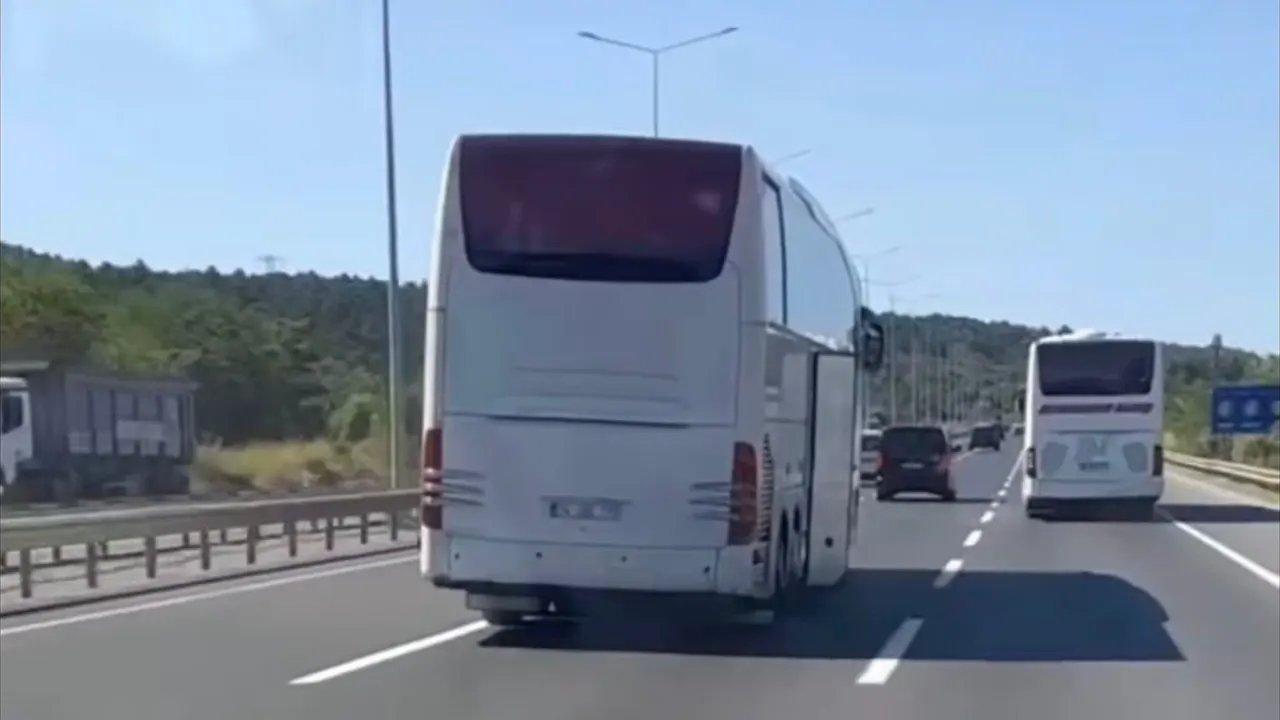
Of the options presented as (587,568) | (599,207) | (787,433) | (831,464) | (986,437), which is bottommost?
(986,437)

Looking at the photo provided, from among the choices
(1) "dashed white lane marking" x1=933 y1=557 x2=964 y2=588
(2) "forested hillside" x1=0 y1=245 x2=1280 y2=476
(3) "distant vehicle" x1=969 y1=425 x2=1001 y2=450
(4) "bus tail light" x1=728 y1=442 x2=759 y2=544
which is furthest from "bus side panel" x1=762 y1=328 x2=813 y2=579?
(3) "distant vehicle" x1=969 y1=425 x2=1001 y2=450

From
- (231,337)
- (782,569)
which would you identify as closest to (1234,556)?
(782,569)

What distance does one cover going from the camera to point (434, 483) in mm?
17078

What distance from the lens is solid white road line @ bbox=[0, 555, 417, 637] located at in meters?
19.4

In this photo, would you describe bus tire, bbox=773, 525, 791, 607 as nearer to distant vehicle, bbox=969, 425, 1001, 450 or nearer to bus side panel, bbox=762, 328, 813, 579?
bus side panel, bbox=762, 328, 813, 579

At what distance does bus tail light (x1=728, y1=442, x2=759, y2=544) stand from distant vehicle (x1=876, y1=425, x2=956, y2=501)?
1391 inches

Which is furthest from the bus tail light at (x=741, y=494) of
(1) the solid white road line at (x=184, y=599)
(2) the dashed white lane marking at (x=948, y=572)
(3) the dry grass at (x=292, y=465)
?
(3) the dry grass at (x=292, y=465)

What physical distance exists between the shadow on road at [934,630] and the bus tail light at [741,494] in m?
1.05

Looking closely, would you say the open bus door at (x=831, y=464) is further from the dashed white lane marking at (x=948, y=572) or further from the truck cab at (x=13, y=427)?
the truck cab at (x=13, y=427)

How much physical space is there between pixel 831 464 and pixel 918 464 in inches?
1183

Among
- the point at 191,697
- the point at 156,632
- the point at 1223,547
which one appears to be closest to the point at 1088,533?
the point at 1223,547

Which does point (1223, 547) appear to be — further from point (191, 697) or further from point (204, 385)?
point (204, 385)

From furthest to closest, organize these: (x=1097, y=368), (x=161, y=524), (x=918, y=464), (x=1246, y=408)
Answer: (x=1246, y=408), (x=918, y=464), (x=1097, y=368), (x=161, y=524)

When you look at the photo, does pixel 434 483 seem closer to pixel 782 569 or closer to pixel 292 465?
pixel 782 569
